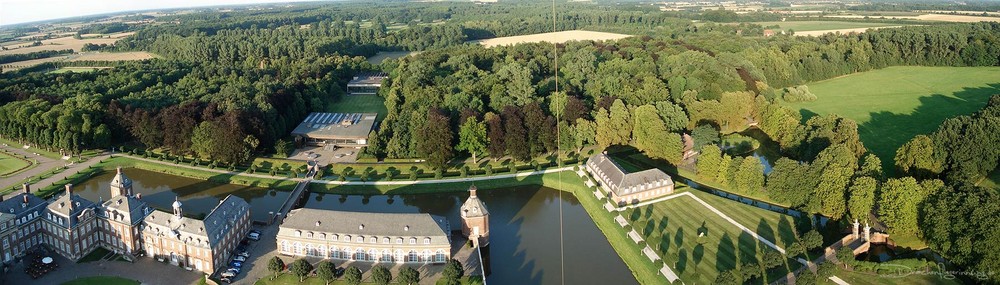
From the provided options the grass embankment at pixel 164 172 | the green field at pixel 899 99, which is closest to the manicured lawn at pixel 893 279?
the green field at pixel 899 99

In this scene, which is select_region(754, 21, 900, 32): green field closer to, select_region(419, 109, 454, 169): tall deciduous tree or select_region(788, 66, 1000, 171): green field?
select_region(788, 66, 1000, 171): green field

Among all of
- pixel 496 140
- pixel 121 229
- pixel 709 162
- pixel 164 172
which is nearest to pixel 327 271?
pixel 121 229

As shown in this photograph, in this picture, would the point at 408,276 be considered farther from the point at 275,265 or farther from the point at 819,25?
the point at 819,25

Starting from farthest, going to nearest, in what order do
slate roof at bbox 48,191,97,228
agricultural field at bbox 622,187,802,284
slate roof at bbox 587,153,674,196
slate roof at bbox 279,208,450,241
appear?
slate roof at bbox 587,153,674,196, slate roof at bbox 48,191,97,228, slate roof at bbox 279,208,450,241, agricultural field at bbox 622,187,802,284

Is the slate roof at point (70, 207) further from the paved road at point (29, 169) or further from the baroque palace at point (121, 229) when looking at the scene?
the paved road at point (29, 169)

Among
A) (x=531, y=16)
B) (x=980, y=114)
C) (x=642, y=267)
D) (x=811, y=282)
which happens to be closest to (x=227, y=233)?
(x=642, y=267)

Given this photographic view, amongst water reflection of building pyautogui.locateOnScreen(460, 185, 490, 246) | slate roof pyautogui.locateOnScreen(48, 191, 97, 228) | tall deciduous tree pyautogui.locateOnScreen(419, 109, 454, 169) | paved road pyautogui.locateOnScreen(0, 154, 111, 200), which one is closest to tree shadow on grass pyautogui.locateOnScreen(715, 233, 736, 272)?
water reflection of building pyautogui.locateOnScreen(460, 185, 490, 246)
